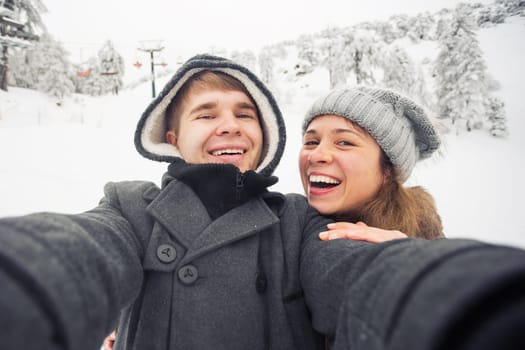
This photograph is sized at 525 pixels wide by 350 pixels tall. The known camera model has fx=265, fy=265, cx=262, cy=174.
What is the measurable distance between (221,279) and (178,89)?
1404mm

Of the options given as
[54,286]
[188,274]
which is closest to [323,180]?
[188,274]

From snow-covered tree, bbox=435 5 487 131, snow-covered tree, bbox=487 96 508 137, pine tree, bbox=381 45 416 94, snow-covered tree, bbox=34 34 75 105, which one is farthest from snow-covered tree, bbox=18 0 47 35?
snow-covered tree, bbox=487 96 508 137

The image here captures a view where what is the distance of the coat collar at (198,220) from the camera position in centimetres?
135

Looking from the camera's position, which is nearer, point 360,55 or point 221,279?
point 221,279

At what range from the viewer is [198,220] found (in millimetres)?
1439

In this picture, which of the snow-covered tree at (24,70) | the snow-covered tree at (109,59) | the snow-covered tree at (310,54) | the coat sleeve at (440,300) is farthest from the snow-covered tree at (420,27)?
the coat sleeve at (440,300)

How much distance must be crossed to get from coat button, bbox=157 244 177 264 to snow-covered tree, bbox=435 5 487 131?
20837 mm

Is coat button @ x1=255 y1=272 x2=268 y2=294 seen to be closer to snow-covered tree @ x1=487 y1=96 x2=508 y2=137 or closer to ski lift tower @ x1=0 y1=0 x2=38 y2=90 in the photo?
ski lift tower @ x1=0 y1=0 x2=38 y2=90

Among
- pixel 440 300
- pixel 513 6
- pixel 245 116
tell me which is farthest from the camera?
pixel 513 6

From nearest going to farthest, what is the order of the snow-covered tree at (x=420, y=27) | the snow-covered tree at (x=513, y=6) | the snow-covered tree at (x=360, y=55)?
the snow-covered tree at (x=360, y=55) < the snow-covered tree at (x=513, y=6) < the snow-covered tree at (x=420, y=27)

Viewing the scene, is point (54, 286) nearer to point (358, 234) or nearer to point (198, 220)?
point (198, 220)

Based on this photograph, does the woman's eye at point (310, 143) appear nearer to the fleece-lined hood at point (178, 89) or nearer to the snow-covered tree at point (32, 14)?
the fleece-lined hood at point (178, 89)

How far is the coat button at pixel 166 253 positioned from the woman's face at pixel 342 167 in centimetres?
98

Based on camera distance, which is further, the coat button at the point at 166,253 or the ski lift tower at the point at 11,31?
the ski lift tower at the point at 11,31
